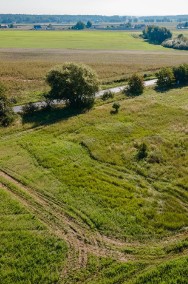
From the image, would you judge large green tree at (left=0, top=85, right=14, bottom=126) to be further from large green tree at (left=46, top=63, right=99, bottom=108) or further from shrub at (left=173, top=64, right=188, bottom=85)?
shrub at (left=173, top=64, right=188, bottom=85)

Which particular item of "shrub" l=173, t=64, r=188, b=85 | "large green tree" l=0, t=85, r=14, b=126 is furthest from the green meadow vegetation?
"shrub" l=173, t=64, r=188, b=85

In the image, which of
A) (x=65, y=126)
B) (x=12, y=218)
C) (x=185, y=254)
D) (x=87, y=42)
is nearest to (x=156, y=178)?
(x=185, y=254)

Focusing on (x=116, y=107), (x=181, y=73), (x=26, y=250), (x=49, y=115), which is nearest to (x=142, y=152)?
(x=116, y=107)

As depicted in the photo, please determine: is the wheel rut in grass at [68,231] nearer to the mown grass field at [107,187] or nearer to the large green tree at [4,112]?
the mown grass field at [107,187]

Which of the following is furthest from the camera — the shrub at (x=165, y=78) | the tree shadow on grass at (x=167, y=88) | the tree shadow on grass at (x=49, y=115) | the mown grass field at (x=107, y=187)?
the shrub at (x=165, y=78)

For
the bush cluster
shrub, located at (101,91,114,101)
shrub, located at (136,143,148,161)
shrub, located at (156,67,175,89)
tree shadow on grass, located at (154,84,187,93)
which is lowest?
shrub, located at (136,143,148,161)

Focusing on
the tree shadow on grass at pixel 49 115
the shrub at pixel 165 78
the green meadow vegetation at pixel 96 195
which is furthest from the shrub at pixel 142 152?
the shrub at pixel 165 78
